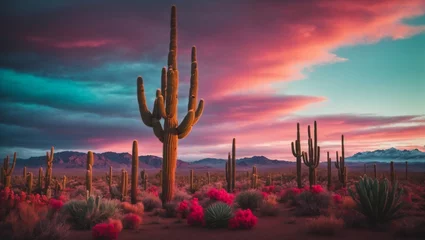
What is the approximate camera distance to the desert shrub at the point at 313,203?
49.2 ft

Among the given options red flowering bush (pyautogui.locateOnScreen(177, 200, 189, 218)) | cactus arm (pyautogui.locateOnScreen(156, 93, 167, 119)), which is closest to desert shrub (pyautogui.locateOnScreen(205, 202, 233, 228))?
red flowering bush (pyautogui.locateOnScreen(177, 200, 189, 218))

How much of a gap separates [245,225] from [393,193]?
5132 millimetres

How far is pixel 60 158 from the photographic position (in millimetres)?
162000

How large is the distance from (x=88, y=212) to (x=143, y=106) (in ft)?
22.7

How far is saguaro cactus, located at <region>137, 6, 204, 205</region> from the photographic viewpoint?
55.0ft

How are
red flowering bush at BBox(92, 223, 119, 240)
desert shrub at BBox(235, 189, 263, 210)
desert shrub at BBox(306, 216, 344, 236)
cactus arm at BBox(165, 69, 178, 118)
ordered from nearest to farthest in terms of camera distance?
1. red flowering bush at BBox(92, 223, 119, 240)
2. desert shrub at BBox(306, 216, 344, 236)
3. desert shrub at BBox(235, 189, 263, 210)
4. cactus arm at BBox(165, 69, 178, 118)

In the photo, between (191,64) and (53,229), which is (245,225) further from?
(191,64)

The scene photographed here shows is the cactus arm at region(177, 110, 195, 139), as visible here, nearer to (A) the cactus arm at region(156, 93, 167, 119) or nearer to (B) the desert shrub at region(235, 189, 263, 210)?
(A) the cactus arm at region(156, 93, 167, 119)

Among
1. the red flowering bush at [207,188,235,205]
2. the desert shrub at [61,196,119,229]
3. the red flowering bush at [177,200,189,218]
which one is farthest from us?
the red flowering bush at [207,188,235,205]

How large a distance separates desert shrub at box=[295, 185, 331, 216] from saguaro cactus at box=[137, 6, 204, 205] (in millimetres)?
6256

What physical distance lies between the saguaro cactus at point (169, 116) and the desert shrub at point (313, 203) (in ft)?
20.5

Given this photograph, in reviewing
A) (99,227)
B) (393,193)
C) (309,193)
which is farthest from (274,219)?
(99,227)

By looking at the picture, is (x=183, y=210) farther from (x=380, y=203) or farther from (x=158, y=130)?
(x=380, y=203)

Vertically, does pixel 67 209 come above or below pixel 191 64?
below
